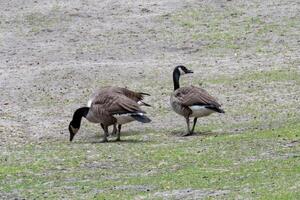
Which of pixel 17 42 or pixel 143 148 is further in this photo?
pixel 17 42

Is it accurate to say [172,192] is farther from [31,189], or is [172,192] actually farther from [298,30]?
[298,30]

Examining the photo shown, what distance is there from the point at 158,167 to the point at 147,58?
11278 mm

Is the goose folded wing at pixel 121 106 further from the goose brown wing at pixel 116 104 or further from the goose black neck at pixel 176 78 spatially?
the goose black neck at pixel 176 78

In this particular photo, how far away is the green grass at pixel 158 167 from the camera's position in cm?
1185

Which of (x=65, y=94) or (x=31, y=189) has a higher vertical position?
(x=31, y=189)

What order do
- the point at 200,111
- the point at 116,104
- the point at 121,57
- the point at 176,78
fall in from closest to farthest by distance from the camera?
the point at 116,104 → the point at 200,111 → the point at 176,78 → the point at 121,57

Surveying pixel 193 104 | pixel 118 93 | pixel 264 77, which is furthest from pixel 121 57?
pixel 193 104

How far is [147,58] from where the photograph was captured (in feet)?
80.3

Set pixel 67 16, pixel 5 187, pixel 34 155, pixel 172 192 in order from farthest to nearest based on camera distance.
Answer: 1. pixel 67 16
2. pixel 34 155
3. pixel 5 187
4. pixel 172 192

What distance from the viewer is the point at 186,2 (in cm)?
2969

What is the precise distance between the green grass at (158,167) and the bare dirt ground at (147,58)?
161 cm

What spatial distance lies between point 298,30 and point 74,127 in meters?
11.4

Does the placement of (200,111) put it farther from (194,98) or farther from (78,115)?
(78,115)

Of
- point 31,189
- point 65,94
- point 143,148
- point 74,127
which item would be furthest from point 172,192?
point 65,94
